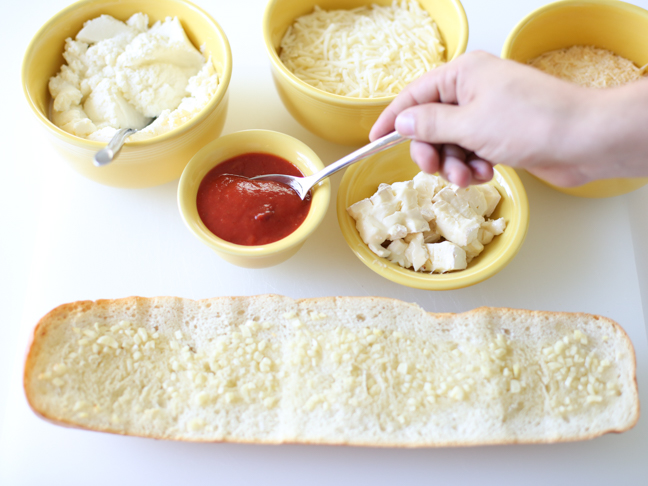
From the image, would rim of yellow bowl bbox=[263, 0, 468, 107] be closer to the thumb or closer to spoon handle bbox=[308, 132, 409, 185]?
spoon handle bbox=[308, 132, 409, 185]

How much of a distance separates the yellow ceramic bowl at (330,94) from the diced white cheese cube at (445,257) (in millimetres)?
637

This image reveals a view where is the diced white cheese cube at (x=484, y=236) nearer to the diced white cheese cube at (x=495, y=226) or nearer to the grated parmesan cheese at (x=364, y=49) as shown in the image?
the diced white cheese cube at (x=495, y=226)

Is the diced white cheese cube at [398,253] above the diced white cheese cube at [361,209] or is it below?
below

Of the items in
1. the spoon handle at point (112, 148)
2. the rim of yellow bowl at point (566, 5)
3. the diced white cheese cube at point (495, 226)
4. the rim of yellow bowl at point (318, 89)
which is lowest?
the diced white cheese cube at point (495, 226)

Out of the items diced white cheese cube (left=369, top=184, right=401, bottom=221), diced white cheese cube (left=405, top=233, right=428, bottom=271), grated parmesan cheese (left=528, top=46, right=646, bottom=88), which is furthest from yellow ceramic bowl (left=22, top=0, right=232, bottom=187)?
grated parmesan cheese (left=528, top=46, right=646, bottom=88)

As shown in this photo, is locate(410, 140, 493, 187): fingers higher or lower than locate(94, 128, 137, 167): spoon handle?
higher

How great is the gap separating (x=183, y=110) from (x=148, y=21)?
59 cm

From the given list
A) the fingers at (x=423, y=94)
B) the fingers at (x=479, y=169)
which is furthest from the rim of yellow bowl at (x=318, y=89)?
the fingers at (x=479, y=169)

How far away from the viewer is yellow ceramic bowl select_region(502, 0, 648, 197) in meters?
2.56

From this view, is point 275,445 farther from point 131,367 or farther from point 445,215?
point 445,215

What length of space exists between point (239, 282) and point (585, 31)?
2137mm

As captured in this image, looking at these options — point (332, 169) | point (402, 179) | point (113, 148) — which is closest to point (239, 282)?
point (332, 169)

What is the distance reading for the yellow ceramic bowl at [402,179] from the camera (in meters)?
2.21

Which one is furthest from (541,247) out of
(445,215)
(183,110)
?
(183,110)
